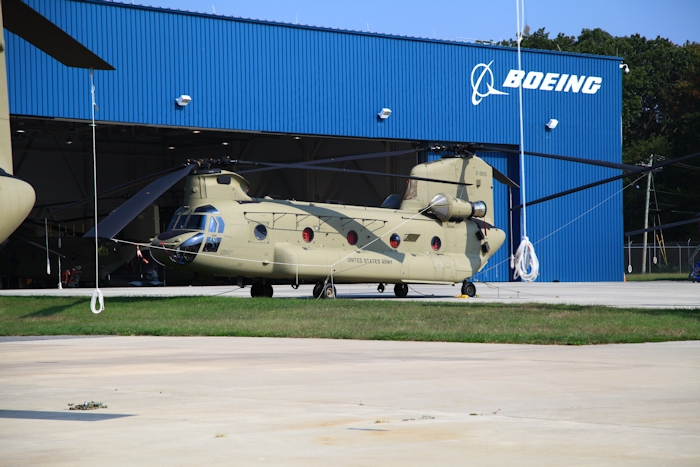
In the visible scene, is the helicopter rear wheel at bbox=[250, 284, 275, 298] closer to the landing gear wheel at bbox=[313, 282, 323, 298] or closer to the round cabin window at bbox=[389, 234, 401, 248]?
the landing gear wheel at bbox=[313, 282, 323, 298]

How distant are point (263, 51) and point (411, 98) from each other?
7263mm

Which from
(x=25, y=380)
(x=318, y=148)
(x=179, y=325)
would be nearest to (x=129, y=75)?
(x=318, y=148)

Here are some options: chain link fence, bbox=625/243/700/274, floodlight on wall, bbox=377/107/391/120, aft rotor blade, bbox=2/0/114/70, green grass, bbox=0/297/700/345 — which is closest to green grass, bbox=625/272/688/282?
chain link fence, bbox=625/243/700/274

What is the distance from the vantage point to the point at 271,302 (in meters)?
21.7

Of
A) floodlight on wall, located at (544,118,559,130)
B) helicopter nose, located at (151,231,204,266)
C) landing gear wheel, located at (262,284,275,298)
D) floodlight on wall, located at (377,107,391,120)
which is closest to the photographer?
helicopter nose, located at (151,231,204,266)

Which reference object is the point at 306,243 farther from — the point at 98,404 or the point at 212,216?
the point at 98,404

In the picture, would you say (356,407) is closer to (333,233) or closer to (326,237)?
(326,237)

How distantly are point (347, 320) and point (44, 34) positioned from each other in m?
9.63

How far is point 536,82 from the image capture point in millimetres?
44812

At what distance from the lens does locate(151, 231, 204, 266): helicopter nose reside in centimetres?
2406

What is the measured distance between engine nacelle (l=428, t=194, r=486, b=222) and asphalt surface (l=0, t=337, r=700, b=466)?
55.5ft

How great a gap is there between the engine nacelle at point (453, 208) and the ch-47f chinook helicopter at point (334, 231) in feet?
0.10

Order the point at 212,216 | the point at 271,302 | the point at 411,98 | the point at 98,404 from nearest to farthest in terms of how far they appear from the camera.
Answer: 1. the point at 98,404
2. the point at 271,302
3. the point at 212,216
4. the point at 411,98

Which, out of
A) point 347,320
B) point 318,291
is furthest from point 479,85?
point 347,320
